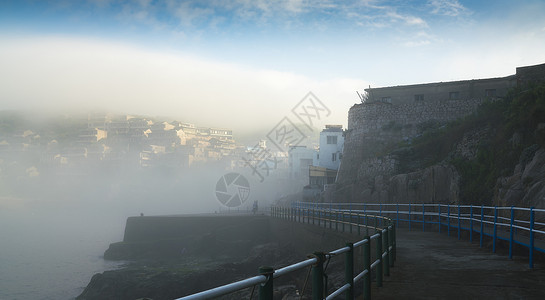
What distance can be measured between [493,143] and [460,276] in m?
23.6

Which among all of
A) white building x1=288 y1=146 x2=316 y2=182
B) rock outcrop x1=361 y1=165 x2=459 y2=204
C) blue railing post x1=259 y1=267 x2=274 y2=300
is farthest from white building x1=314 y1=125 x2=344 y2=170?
blue railing post x1=259 y1=267 x2=274 y2=300

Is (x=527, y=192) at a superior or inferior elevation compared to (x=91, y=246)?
superior

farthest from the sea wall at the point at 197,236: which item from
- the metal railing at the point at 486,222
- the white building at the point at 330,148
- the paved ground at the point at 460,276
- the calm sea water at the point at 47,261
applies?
the white building at the point at 330,148

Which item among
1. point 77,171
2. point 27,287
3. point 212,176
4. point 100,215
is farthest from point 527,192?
point 77,171

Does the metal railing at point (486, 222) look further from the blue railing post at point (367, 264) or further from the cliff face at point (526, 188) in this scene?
the blue railing post at point (367, 264)

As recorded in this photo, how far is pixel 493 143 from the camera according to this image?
103 feet

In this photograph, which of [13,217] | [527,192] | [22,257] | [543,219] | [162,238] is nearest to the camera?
[543,219]

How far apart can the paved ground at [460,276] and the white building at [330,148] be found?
208 ft

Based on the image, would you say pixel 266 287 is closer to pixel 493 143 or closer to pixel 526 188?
pixel 526 188

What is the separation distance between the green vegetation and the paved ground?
12.5m

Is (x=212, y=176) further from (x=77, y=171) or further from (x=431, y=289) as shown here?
(x=431, y=289)

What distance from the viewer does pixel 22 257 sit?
66188mm

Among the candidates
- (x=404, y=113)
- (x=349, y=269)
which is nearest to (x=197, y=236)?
(x=404, y=113)

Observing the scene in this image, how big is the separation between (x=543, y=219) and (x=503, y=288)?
23.2ft
